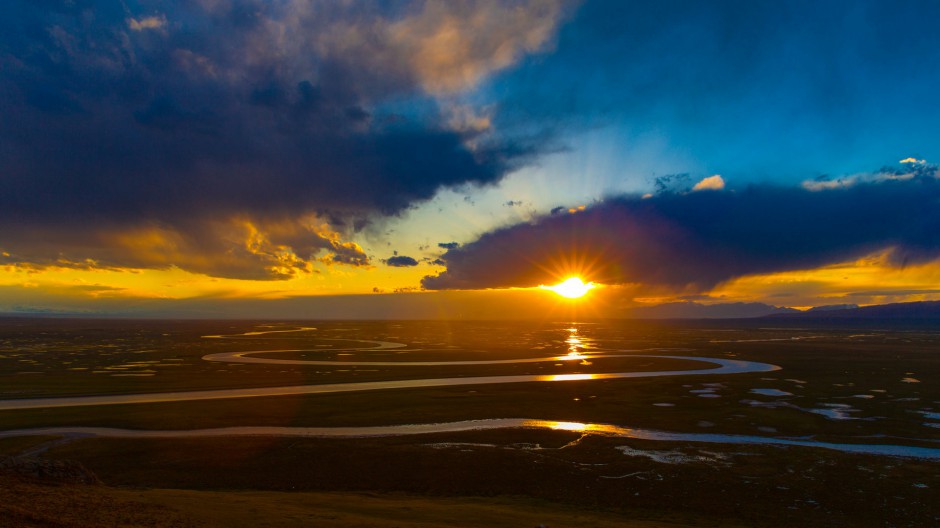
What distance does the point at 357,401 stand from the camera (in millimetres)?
54625

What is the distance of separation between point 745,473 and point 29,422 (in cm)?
5040

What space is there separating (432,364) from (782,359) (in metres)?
61.7

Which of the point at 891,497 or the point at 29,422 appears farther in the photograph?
the point at 29,422

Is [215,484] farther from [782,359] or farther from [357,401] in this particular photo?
[782,359]

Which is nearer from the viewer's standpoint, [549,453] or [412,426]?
[549,453]

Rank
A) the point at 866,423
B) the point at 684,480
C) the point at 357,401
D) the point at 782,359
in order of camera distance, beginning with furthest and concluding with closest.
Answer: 1. the point at 782,359
2. the point at 357,401
3. the point at 866,423
4. the point at 684,480

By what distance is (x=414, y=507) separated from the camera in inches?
958

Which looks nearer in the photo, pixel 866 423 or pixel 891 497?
pixel 891 497

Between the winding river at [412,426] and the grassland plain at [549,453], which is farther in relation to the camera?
the winding river at [412,426]

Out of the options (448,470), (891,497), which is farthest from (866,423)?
(448,470)

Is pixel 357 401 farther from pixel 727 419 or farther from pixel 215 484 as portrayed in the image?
pixel 727 419

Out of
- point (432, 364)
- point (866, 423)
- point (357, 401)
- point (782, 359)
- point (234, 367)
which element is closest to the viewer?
point (866, 423)

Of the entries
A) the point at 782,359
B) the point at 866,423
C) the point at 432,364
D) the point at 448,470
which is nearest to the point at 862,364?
the point at 782,359

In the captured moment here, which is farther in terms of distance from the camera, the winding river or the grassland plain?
the winding river
